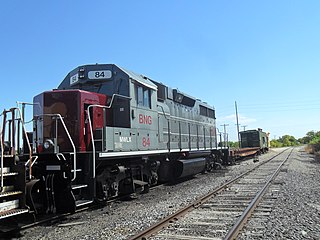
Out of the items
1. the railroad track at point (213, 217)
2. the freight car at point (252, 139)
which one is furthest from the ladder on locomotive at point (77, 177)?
the freight car at point (252, 139)

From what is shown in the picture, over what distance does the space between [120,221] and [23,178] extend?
205 centimetres

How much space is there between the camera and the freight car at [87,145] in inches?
236

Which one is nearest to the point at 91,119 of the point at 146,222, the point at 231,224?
the point at 146,222

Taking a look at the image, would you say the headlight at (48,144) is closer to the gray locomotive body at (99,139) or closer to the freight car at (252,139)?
the gray locomotive body at (99,139)

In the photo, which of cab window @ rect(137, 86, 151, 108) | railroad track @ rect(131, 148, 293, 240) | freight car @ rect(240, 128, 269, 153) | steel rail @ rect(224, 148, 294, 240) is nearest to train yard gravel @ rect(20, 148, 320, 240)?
railroad track @ rect(131, 148, 293, 240)

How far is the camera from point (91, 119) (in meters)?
7.91

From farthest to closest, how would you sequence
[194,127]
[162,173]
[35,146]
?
[194,127]
[162,173]
[35,146]

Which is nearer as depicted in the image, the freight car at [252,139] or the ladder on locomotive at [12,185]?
the ladder on locomotive at [12,185]

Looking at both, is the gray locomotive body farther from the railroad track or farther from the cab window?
the railroad track

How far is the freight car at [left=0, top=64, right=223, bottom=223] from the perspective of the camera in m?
6.00

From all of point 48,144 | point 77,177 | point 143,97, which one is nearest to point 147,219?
point 77,177

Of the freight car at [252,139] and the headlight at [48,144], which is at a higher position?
the freight car at [252,139]

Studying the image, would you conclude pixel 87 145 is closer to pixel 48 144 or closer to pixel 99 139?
pixel 99 139

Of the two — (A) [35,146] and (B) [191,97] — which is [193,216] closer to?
(A) [35,146]
